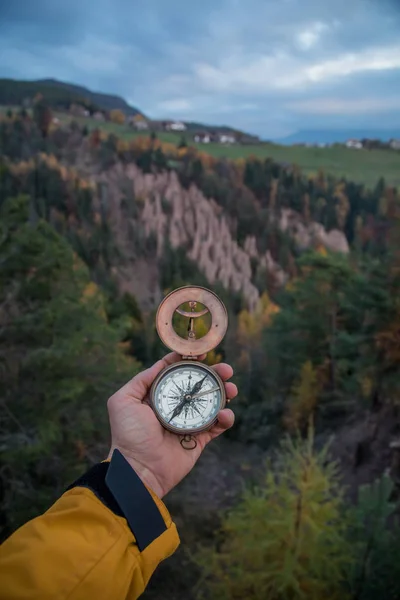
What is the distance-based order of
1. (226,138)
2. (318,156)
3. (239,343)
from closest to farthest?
(239,343), (318,156), (226,138)

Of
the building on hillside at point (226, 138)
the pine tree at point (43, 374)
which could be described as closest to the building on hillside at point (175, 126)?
the building on hillside at point (226, 138)

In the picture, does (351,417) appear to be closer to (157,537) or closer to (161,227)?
(157,537)

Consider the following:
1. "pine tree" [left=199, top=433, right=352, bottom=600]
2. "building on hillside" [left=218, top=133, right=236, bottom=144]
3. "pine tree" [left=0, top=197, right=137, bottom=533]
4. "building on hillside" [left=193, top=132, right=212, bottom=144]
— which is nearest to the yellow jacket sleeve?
"pine tree" [left=199, top=433, right=352, bottom=600]

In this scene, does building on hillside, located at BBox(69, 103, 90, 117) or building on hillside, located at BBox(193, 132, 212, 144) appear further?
building on hillside, located at BBox(69, 103, 90, 117)

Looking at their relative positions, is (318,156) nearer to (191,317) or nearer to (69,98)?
(69,98)

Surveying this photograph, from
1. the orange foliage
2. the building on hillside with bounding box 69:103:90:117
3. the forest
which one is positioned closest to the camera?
the forest

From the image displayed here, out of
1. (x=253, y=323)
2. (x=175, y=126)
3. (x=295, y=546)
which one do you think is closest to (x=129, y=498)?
(x=295, y=546)

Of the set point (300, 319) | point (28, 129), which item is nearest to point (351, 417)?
point (300, 319)

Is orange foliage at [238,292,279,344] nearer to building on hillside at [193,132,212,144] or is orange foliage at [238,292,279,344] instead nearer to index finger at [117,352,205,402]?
index finger at [117,352,205,402]
